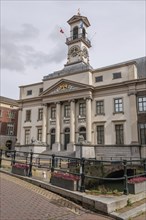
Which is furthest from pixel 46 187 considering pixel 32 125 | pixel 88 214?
pixel 32 125

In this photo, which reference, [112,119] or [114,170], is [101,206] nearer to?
[114,170]

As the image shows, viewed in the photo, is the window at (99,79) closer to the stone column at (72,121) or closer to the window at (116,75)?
the window at (116,75)

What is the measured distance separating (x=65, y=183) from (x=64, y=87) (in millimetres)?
28594

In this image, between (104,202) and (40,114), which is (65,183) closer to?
(104,202)

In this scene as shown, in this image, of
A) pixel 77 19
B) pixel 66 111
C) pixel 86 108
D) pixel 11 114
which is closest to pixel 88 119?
pixel 86 108

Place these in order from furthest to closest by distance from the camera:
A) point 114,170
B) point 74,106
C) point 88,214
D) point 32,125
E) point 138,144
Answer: point 32,125, point 74,106, point 138,144, point 114,170, point 88,214

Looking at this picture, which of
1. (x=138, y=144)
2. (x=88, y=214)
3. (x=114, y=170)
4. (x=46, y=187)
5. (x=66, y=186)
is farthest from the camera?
(x=138, y=144)

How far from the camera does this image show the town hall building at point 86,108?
28688mm

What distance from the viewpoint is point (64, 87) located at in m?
35.0

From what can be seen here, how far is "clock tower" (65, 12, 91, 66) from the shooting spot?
41.3m

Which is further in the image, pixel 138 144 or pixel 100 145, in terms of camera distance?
pixel 100 145

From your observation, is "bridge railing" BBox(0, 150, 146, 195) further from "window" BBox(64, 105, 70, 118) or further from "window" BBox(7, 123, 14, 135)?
"window" BBox(7, 123, 14, 135)

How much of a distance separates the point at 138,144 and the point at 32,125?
783 inches

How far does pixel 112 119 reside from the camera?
98.2ft
